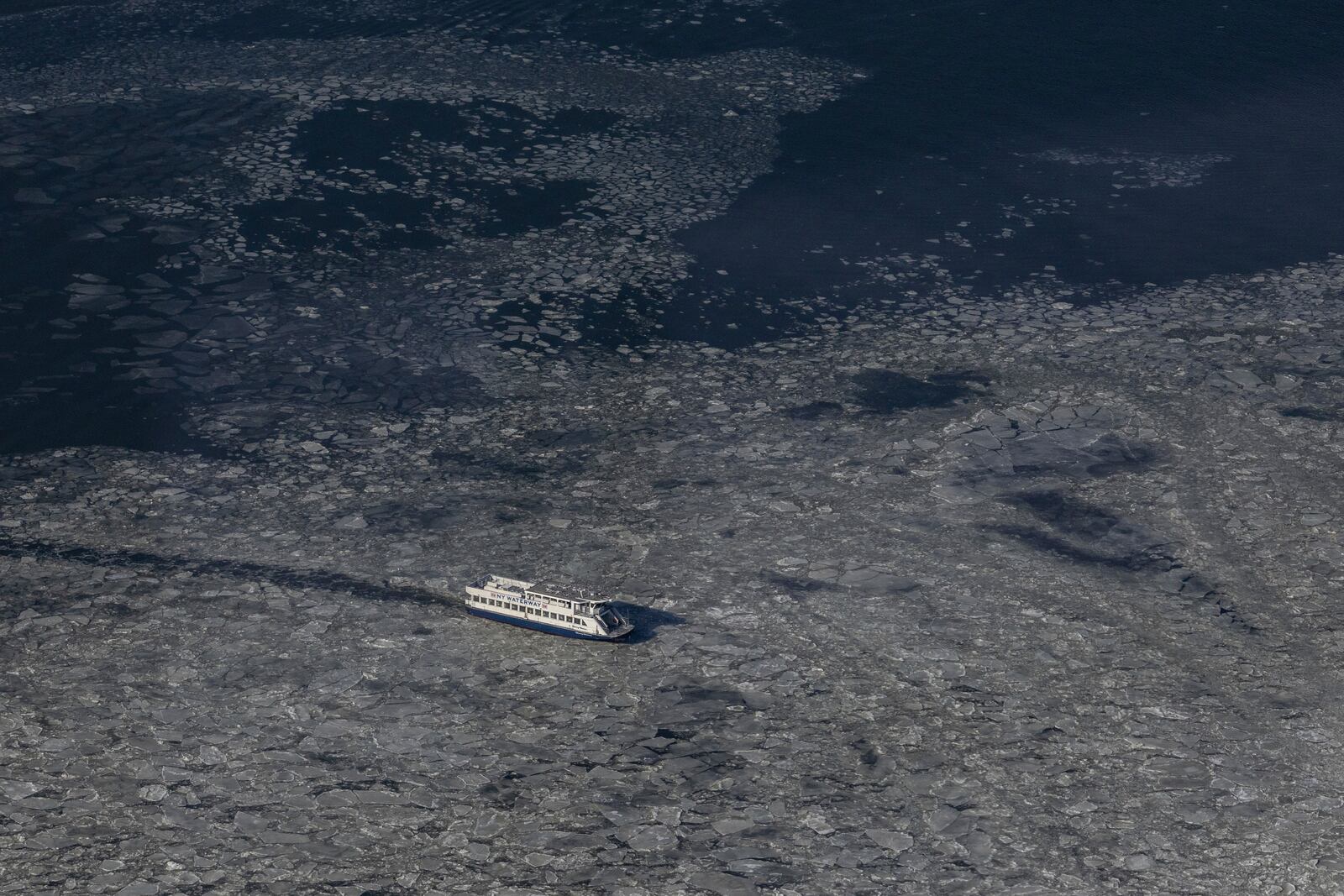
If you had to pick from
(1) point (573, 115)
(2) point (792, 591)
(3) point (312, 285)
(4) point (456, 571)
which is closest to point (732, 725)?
(2) point (792, 591)

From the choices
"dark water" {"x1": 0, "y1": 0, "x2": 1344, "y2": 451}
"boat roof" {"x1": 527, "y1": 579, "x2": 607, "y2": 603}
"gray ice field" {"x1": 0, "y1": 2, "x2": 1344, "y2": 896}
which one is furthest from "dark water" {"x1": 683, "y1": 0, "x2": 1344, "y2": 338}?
"boat roof" {"x1": 527, "y1": 579, "x2": 607, "y2": 603}

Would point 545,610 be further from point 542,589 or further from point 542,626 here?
point 542,589

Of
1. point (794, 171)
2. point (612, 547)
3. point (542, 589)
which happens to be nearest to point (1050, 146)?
point (794, 171)

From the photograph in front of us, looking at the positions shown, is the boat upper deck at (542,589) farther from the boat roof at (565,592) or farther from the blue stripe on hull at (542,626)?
the blue stripe on hull at (542,626)

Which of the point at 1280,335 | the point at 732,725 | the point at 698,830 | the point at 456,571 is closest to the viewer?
the point at 698,830

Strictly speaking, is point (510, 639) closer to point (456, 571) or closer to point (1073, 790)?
point (456, 571)
